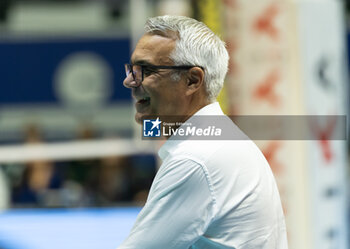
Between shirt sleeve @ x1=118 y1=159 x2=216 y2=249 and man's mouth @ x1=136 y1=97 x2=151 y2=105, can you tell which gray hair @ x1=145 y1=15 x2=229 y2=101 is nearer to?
man's mouth @ x1=136 y1=97 x2=151 y2=105

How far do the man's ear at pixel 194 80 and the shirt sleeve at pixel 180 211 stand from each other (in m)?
0.32

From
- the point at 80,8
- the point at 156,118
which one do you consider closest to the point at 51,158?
the point at 156,118

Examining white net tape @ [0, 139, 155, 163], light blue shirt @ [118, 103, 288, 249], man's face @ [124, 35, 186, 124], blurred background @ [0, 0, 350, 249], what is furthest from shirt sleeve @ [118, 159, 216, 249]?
white net tape @ [0, 139, 155, 163]

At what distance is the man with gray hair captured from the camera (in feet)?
6.12

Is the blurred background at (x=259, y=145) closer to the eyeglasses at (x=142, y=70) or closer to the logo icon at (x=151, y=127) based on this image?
the logo icon at (x=151, y=127)

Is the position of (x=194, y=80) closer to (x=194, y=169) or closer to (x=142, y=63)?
(x=142, y=63)

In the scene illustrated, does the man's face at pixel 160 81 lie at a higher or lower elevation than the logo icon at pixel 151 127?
higher

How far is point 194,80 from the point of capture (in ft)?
6.93

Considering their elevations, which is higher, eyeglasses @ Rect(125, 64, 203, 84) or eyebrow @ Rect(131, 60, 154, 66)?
eyebrow @ Rect(131, 60, 154, 66)

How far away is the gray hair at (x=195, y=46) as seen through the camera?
2.08m

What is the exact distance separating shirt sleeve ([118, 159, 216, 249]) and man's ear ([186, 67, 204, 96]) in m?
0.32

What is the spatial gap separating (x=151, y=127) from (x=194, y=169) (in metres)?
0.57

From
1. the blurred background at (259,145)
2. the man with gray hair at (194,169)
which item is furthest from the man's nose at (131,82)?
the blurred background at (259,145)

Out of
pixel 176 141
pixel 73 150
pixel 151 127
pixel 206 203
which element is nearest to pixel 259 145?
pixel 151 127
